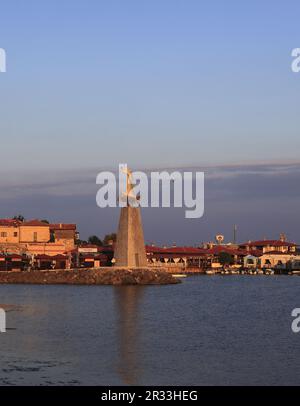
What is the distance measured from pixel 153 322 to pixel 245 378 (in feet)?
40.0

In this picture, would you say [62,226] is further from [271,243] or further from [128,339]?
[128,339]

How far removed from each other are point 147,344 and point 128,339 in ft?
4.05

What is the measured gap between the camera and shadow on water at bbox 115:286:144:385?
A: 60.8 ft

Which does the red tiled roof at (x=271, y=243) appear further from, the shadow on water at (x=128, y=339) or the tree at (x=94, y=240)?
the shadow on water at (x=128, y=339)

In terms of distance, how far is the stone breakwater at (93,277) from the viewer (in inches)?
2368

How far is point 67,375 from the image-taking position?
713 inches

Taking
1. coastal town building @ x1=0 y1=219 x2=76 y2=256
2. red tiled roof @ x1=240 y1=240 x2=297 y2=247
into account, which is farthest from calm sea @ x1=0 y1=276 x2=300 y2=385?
red tiled roof @ x1=240 y1=240 x2=297 y2=247

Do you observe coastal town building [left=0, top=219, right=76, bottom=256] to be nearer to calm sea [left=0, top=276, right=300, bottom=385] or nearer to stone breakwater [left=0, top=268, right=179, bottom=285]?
stone breakwater [left=0, top=268, right=179, bottom=285]

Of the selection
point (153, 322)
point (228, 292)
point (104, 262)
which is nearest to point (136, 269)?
point (228, 292)

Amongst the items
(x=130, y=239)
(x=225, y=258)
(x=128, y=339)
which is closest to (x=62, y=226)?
(x=225, y=258)

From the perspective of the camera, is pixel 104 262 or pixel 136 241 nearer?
pixel 136 241

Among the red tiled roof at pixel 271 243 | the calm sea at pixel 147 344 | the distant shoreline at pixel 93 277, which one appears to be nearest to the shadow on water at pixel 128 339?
the calm sea at pixel 147 344

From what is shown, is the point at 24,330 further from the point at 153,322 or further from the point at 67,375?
the point at 67,375
